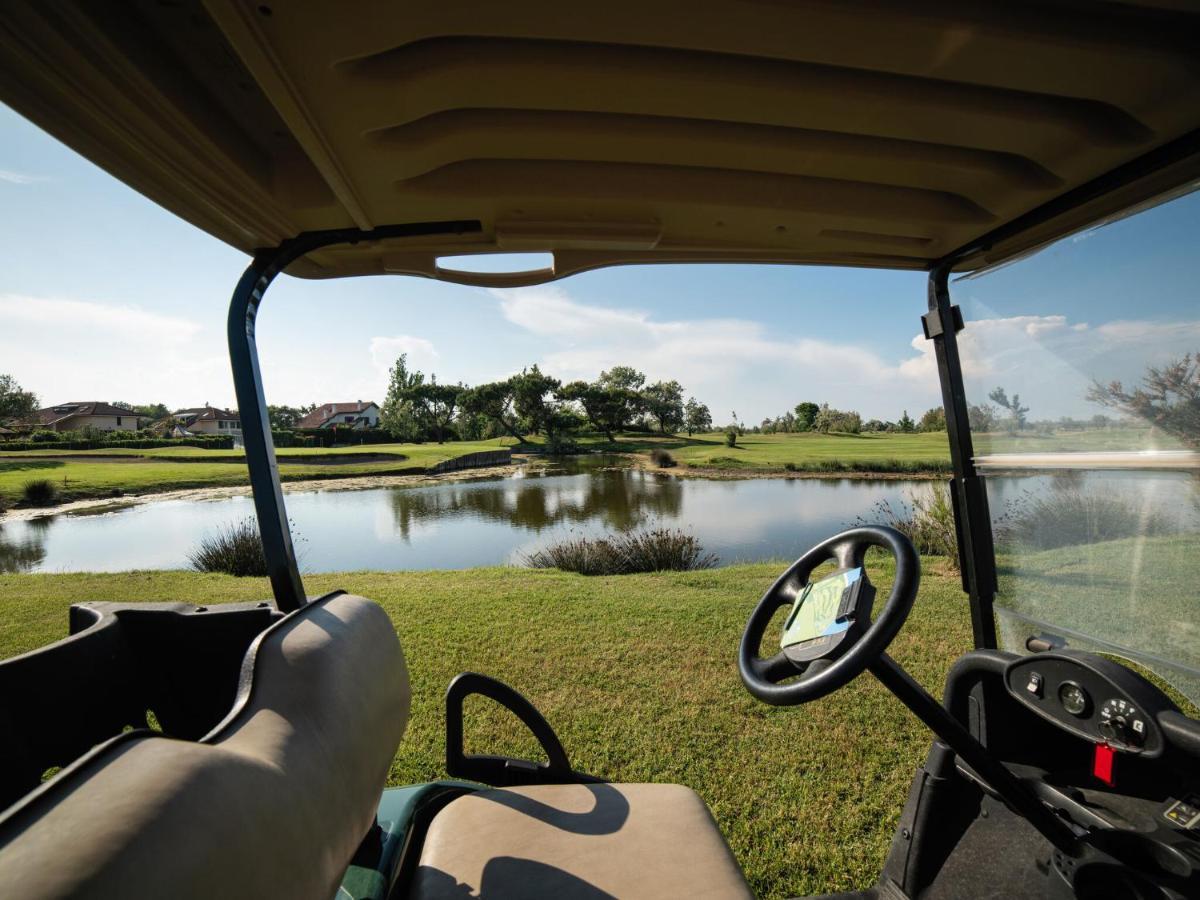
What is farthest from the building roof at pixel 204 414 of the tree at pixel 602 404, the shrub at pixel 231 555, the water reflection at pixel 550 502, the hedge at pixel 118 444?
the shrub at pixel 231 555

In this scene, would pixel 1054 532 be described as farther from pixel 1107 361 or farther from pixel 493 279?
pixel 493 279

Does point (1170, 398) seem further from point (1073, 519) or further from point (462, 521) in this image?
point (462, 521)

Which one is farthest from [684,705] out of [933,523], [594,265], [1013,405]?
[933,523]

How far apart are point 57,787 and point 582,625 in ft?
12.1

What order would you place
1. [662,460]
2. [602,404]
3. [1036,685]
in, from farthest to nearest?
[602,404], [662,460], [1036,685]

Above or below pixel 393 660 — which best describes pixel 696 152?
above

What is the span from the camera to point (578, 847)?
42.9 inches

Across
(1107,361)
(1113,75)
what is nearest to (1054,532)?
(1107,361)

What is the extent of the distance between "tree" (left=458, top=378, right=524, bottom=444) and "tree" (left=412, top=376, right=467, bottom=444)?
156cm

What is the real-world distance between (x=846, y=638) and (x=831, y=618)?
68 mm

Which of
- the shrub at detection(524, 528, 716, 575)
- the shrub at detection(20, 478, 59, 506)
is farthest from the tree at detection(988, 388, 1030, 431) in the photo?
the shrub at detection(20, 478, 59, 506)

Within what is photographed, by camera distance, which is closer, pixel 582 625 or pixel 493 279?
pixel 493 279

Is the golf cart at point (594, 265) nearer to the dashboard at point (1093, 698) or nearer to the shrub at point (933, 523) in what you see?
the dashboard at point (1093, 698)

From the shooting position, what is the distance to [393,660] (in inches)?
45.0
